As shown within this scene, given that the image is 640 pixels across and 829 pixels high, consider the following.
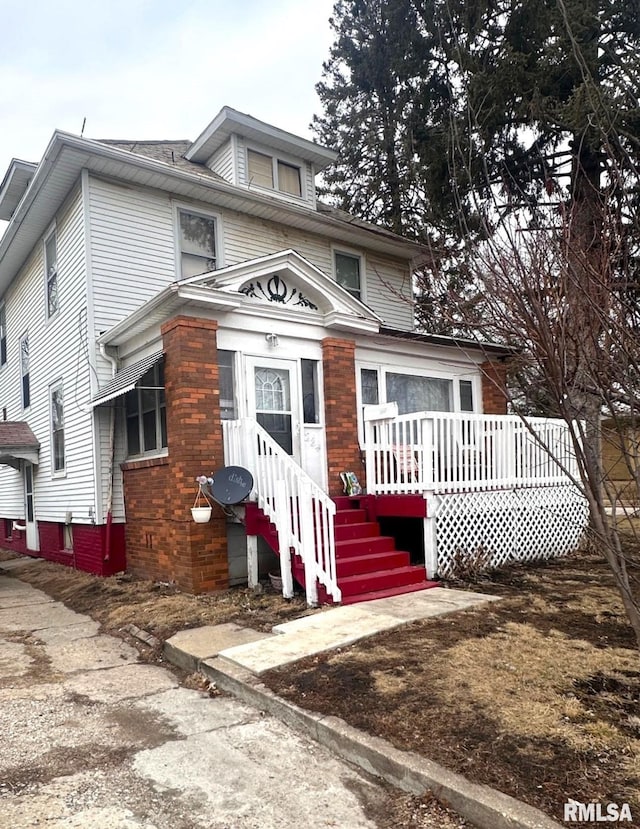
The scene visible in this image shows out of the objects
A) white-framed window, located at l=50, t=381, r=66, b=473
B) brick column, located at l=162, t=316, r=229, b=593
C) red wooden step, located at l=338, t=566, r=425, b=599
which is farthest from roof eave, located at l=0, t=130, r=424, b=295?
red wooden step, located at l=338, t=566, r=425, b=599

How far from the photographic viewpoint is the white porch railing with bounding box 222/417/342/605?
20.9ft

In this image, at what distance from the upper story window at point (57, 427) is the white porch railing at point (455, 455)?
19.7 feet

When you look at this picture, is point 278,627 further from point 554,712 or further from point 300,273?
point 300,273

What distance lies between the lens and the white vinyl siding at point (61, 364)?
9.91 meters

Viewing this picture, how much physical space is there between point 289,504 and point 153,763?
3.65 meters

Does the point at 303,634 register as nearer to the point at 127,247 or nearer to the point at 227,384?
the point at 227,384

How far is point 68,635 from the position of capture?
646 centimetres

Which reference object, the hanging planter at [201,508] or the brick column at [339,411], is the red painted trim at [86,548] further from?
the brick column at [339,411]

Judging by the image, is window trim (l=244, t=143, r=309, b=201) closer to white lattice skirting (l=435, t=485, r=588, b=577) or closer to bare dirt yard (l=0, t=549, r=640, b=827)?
white lattice skirting (l=435, t=485, r=588, b=577)

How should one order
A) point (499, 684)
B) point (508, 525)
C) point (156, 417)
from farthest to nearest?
point (508, 525) → point (156, 417) → point (499, 684)

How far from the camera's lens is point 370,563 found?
280 inches

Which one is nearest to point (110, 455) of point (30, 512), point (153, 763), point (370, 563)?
point (370, 563)

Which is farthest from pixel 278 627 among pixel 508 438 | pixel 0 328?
pixel 0 328

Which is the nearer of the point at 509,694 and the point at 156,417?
the point at 509,694
